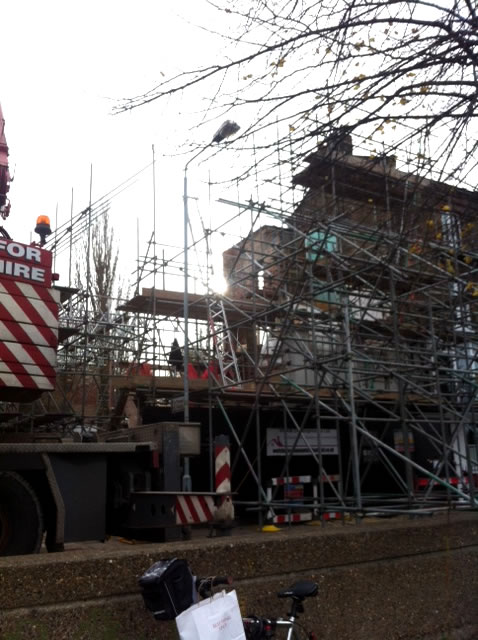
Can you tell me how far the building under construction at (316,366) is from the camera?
977 centimetres

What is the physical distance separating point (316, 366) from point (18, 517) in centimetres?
525

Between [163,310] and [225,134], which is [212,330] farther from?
[225,134]

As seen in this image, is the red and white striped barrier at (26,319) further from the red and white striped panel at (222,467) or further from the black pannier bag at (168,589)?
the red and white striped panel at (222,467)

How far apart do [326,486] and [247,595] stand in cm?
1011

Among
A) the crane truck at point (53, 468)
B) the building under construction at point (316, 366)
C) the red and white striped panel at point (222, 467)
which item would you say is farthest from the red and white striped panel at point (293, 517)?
the crane truck at point (53, 468)

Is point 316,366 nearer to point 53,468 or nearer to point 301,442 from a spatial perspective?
point 301,442

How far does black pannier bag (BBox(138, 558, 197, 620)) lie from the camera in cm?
284

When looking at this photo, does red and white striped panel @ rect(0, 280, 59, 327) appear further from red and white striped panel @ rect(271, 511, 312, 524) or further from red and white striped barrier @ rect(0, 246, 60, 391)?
red and white striped panel @ rect(271, 511, 312, 524)

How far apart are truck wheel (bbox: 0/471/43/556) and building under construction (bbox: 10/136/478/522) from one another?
2.43 m

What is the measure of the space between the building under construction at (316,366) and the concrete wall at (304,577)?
3422 millimetres

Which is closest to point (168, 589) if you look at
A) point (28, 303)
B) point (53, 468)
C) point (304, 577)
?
point (304, 577)

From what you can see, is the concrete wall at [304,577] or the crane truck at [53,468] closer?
the concrete wall at [304,577]

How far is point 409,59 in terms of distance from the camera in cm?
520

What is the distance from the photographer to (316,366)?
961 cm
